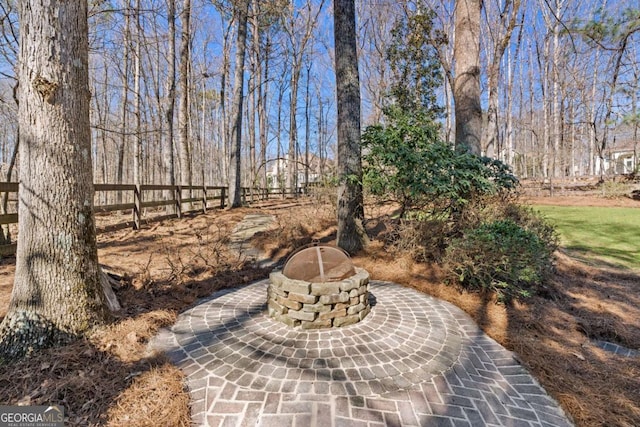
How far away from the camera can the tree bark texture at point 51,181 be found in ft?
8.08

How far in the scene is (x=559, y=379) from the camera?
2574 millimetres

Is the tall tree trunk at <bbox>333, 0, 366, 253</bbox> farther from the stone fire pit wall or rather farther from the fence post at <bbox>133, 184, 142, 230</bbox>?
the fence post at <bbox>133, 184, 142, 230</bbox>

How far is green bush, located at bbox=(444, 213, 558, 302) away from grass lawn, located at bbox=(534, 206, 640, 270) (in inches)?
140

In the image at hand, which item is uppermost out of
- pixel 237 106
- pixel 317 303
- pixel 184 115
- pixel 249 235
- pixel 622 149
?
pixel 622 149

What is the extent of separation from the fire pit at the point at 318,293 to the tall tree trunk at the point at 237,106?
8962 mm

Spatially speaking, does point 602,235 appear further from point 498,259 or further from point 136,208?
point 136,208

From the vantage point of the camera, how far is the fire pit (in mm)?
3180

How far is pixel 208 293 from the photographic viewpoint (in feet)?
14.0

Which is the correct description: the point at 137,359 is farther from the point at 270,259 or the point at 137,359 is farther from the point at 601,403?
the point at 601,403

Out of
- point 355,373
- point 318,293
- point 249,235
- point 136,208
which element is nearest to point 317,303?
point 318,293

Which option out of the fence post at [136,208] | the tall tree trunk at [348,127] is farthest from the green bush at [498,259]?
the fence post at [136,208]

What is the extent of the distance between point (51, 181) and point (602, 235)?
12098mm

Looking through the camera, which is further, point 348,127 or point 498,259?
point 348,127

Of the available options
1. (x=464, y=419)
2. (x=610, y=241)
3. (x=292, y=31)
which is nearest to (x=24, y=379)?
(x=464, y=419)
